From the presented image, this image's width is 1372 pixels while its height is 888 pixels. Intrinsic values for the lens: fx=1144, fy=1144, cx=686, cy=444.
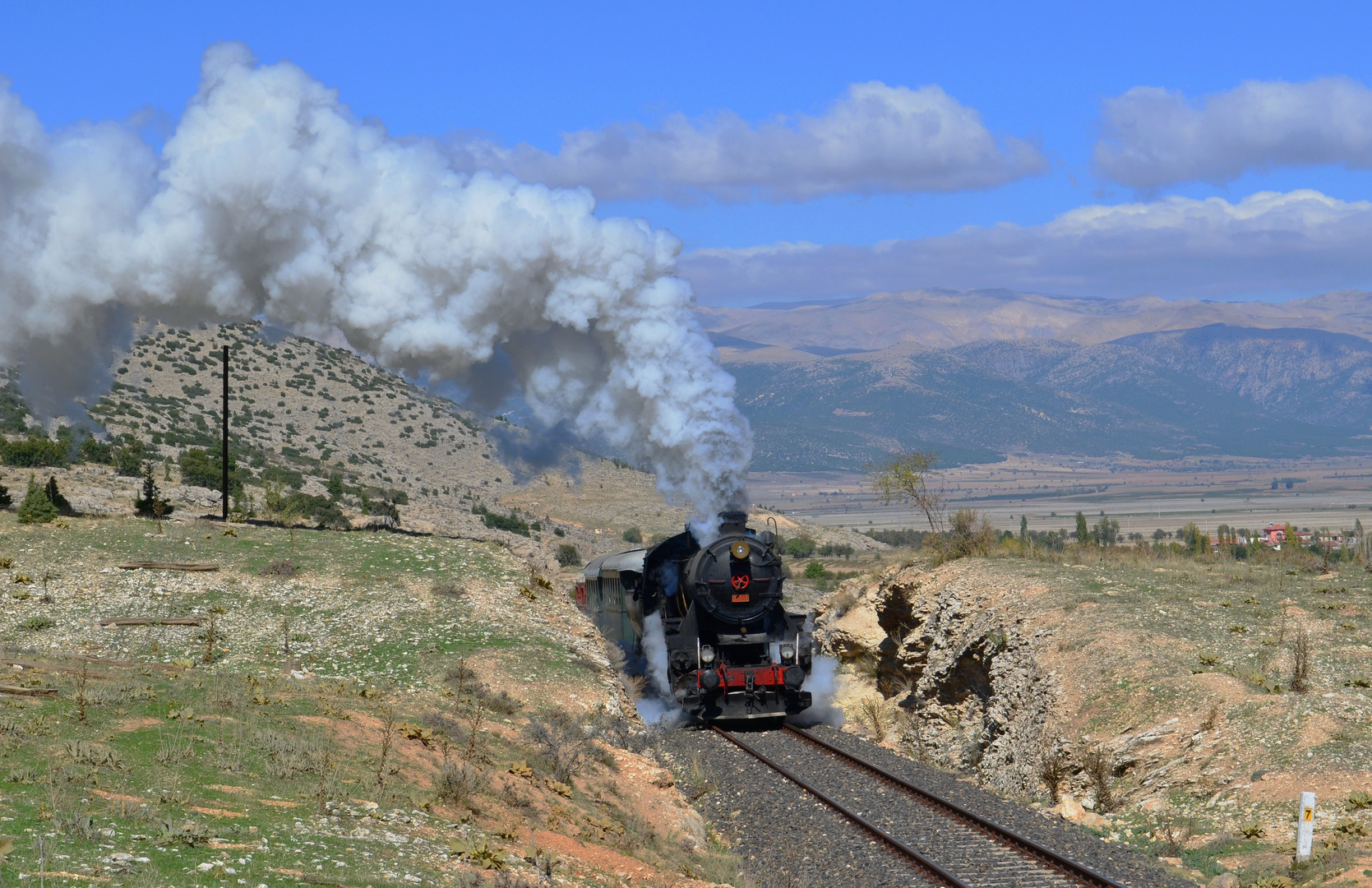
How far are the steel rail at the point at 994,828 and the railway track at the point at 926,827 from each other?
0.01 m

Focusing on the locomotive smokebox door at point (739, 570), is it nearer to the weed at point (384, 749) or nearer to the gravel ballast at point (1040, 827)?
the gravel ballast at point (1040, 827)

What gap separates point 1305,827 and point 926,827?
5.02 metres

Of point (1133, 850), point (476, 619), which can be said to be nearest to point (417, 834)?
point (1133, 850)

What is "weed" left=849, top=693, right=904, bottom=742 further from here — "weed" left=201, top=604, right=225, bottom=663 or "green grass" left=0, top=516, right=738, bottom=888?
"weed" left=201, top=604, right=225, bottom=663

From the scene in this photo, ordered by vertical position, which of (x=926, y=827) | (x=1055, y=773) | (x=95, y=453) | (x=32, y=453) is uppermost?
(x=95, y=453)

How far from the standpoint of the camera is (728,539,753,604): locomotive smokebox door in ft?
79.0

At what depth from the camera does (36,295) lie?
2734 centimetres

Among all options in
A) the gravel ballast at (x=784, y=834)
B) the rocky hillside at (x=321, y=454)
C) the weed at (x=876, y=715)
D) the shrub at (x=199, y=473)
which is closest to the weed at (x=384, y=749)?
the gravel ballast at (x=784, y=834)

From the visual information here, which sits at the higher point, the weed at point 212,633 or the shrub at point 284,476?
the shrub at point 284,476

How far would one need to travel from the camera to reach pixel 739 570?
79.2 ft

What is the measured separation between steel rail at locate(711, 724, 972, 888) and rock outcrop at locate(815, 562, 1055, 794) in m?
3.66

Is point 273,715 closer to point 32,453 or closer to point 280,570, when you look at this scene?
point 280,570

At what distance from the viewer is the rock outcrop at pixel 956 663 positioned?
70.6ft

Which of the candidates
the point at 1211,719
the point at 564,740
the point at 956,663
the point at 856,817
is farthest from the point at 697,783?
the point at 956,663
